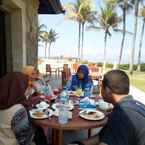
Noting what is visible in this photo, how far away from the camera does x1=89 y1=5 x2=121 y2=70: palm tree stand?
Result: 2485 centimetres

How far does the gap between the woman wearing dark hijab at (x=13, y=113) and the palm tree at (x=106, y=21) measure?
23096mm

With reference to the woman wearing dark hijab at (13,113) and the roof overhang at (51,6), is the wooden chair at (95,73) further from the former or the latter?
the woman wearing dark hijab at (13,113)

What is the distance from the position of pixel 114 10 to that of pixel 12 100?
23.3 m

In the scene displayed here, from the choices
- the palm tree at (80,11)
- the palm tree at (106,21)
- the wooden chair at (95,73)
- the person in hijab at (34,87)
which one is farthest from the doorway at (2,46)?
the palm tree at (80,11)

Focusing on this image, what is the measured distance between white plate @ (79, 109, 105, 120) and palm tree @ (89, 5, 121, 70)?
22.4 m

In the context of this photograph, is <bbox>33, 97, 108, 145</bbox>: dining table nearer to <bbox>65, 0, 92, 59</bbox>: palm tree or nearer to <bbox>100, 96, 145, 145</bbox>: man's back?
<bbox>100, 96, 145, 145</bbox>: man's back

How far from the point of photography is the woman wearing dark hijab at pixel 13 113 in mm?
2348

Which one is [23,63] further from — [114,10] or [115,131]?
[114,10]

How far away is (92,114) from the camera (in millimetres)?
2996

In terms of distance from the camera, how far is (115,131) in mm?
1661

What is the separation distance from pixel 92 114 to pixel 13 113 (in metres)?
0.94

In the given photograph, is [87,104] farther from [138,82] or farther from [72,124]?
[138,82]

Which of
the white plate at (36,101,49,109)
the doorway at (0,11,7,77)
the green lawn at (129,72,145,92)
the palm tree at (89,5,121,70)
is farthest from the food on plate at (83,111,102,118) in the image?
the palm tree at (89,5,121,70)

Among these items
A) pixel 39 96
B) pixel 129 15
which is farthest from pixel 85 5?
pixel 39 96
